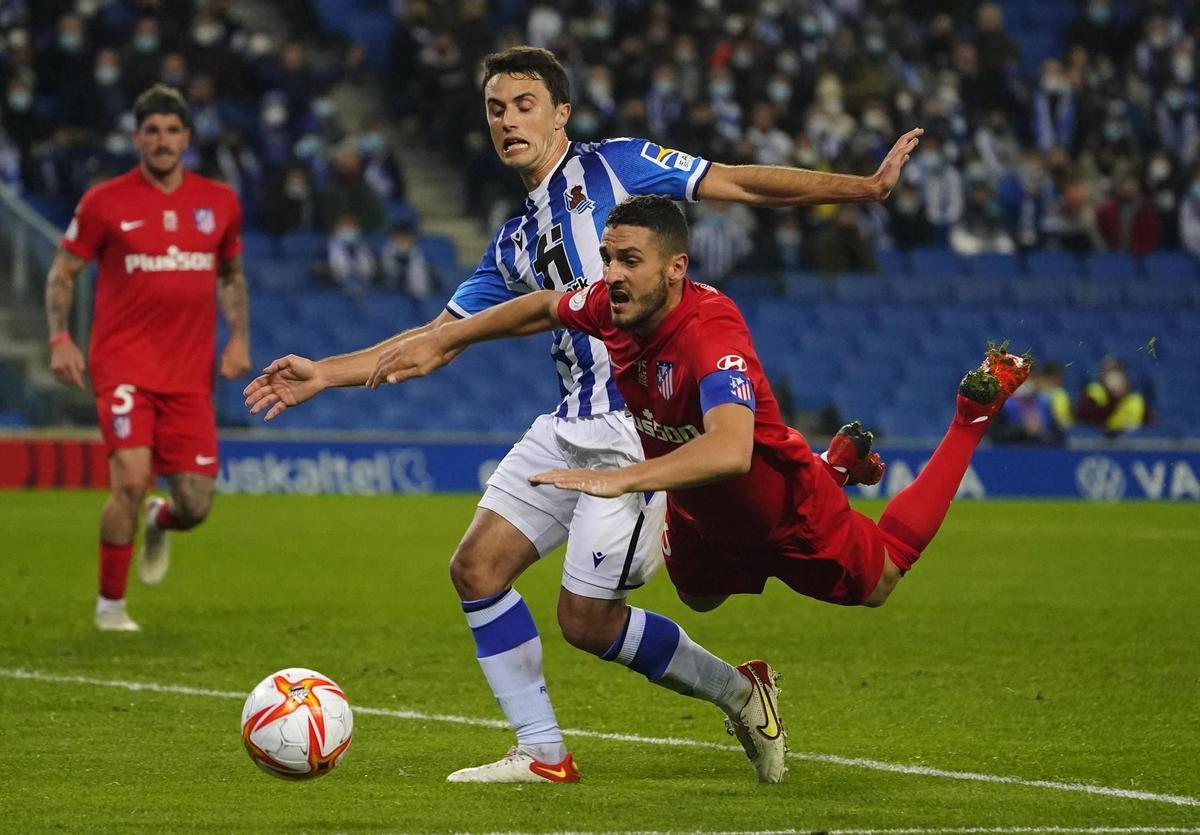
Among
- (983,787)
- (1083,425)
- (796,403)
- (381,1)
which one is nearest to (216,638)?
(983,787)

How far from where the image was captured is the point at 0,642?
32.0ft

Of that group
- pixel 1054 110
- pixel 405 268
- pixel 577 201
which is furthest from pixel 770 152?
pixel 577 201

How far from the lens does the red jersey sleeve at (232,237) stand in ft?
33.9

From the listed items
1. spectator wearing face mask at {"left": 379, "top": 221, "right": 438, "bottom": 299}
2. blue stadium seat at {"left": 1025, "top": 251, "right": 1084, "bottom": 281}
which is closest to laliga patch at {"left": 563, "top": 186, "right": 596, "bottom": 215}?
spectator wearing face mask at {"left": 379, "top": 221, "right": 438, "bottom": 299}

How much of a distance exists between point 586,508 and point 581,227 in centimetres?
96

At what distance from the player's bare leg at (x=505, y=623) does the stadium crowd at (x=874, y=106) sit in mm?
15249

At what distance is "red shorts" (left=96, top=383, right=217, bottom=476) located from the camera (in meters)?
9.84

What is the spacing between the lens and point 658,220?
588cm

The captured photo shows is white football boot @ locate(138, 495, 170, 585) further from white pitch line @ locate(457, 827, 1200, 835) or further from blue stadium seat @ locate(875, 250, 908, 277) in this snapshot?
blue stadium seat @ locate(875, 250, 908, 277)

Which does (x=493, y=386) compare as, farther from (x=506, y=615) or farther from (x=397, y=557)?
(x=506, y=615)

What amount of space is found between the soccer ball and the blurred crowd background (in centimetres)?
1440

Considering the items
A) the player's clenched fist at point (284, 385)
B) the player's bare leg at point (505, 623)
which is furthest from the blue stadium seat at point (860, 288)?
the player's clenched fist at point (284, 385)

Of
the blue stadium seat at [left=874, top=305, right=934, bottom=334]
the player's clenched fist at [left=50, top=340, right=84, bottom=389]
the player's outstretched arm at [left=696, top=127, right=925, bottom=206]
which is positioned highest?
the player's outstretched arm at [left=696, top=127, right=925, bottom=206]

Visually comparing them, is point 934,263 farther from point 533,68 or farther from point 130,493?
point 533,68
